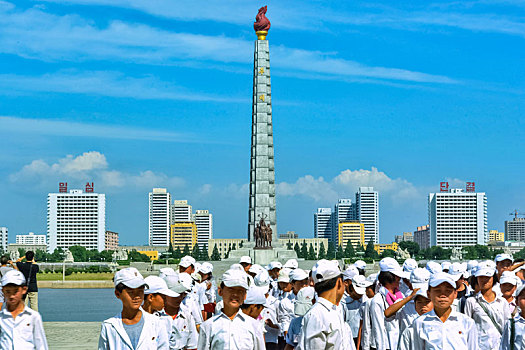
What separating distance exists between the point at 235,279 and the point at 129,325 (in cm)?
74

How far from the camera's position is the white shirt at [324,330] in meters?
5.20

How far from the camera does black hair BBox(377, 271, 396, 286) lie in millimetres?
7281

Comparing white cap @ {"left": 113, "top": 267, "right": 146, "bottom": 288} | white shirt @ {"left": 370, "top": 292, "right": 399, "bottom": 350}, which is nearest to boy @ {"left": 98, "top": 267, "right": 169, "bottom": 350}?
white cap @ {"left": 113, "top": 267, "right": 146, "bottom": 288}

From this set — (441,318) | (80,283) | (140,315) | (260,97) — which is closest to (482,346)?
(441,318)

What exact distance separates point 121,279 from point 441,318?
2.08m

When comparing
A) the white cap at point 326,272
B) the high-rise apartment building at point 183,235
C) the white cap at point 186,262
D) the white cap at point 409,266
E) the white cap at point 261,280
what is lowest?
the high-rise apartment building at point 183,235

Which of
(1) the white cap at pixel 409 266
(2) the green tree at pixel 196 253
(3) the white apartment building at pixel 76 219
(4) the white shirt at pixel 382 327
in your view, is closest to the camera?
(4) the white shirt at pixel 382 327

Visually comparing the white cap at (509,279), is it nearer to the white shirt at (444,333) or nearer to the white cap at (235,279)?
the white shirt at (444,333)

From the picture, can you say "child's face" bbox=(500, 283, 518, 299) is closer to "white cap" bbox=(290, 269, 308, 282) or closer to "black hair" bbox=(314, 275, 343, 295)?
"white cap" bbox=(290, 269, 308, 282)

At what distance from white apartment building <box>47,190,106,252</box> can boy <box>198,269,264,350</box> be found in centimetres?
18761

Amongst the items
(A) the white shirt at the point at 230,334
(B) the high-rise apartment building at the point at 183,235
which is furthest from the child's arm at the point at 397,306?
(B) the high-rise apartment building at the point at 183,235

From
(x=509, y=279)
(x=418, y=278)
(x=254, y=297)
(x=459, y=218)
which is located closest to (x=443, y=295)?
(x=254, y=297)

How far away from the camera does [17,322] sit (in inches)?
245

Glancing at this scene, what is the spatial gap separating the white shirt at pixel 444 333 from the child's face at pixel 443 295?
8 cm
